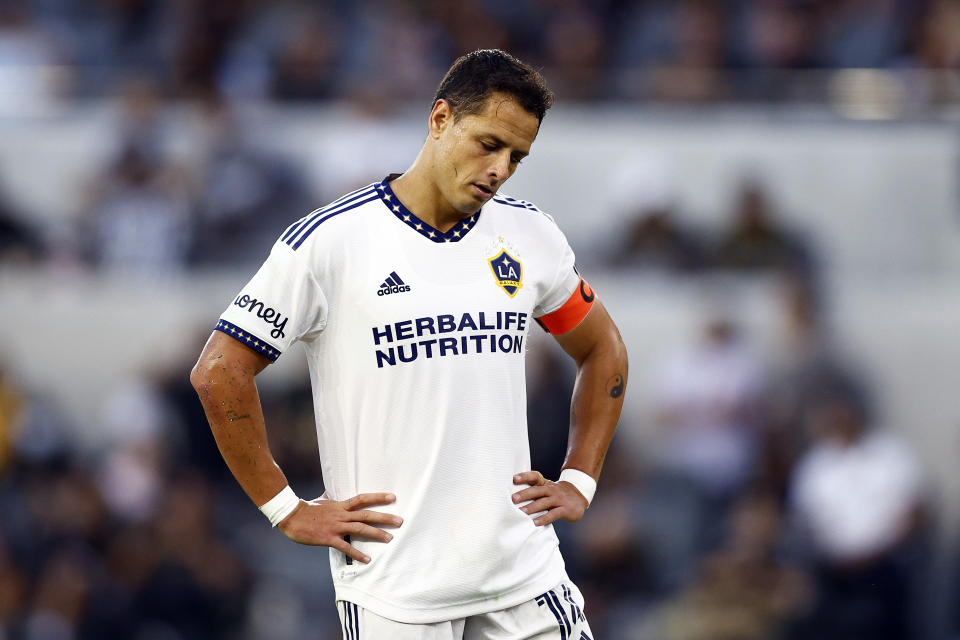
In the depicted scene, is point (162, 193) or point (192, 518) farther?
point (162, 193)

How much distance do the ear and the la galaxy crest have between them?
1.38ft

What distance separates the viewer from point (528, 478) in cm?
421

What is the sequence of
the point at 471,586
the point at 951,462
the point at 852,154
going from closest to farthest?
the point at 471,586
the point at 951,462
the point at 852,154

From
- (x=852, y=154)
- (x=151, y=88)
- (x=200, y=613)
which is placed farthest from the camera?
(x=151, y=88)

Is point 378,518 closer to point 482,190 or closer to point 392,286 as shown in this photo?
point 392,286

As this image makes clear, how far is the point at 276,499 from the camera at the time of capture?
4.11m

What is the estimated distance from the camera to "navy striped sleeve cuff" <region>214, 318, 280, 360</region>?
157 inches

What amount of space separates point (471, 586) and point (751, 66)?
7.94 m

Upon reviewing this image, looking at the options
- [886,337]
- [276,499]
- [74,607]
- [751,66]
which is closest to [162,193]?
[74,607]

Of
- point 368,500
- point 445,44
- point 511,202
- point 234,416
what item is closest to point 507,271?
point 511,202

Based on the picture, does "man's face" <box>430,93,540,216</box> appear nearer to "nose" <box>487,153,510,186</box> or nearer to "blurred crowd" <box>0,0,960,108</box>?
"nose" <box>487,153,510,186</box>

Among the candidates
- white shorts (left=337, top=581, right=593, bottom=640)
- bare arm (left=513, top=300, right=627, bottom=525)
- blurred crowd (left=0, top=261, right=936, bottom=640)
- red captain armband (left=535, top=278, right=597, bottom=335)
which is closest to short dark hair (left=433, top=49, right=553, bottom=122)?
red captain armband (left=535, top=278, right=597, bottom=335)

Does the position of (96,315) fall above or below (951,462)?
A: above

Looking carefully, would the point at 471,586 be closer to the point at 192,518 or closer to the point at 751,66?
the point at 192,518
